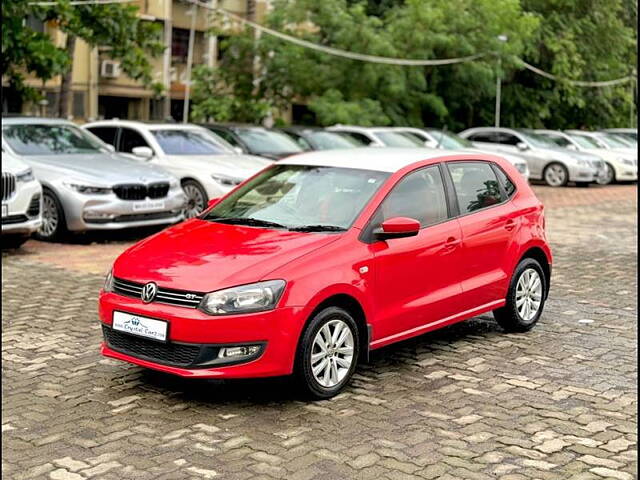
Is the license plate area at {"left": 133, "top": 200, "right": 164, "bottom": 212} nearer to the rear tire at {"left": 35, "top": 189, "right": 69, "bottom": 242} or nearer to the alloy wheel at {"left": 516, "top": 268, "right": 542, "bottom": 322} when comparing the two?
the rear tire at {"left": 35, "top": 189, "right": 69, "bottom": 242}

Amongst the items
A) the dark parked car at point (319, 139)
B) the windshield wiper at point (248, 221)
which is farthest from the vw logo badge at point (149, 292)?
the dark parked car at point (319, 139)

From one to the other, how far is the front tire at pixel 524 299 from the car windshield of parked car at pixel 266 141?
33.7 feet

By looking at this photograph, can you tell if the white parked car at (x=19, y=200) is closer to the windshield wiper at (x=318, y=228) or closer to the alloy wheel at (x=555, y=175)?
the windshield wiper at (x=318, y=228)

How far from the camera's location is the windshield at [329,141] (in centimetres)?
2083

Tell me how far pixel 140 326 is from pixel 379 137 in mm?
16966

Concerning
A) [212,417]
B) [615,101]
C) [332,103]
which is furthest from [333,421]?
[615,101]

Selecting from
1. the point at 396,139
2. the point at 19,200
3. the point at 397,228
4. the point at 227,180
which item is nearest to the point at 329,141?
the point at 396,139

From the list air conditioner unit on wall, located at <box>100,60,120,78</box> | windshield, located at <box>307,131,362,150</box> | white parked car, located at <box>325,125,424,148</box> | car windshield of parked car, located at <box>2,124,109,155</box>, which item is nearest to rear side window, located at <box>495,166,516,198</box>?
car windshield of parked car, located at <box>2,124,109,155</box>

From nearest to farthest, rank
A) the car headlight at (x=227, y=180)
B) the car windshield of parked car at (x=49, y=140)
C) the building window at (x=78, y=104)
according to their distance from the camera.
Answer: the car windshield of parked car at (x=49, y=140), the car headlight at (x=227, y=180), the building window at (x=78, y=104)

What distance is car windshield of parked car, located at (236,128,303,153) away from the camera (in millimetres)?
18283

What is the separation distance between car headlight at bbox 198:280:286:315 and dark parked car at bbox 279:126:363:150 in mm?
14176

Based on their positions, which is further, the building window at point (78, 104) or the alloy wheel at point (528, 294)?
the building window at point (78, 104)

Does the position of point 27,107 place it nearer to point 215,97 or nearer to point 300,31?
point 215,97

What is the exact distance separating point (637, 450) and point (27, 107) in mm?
30663
